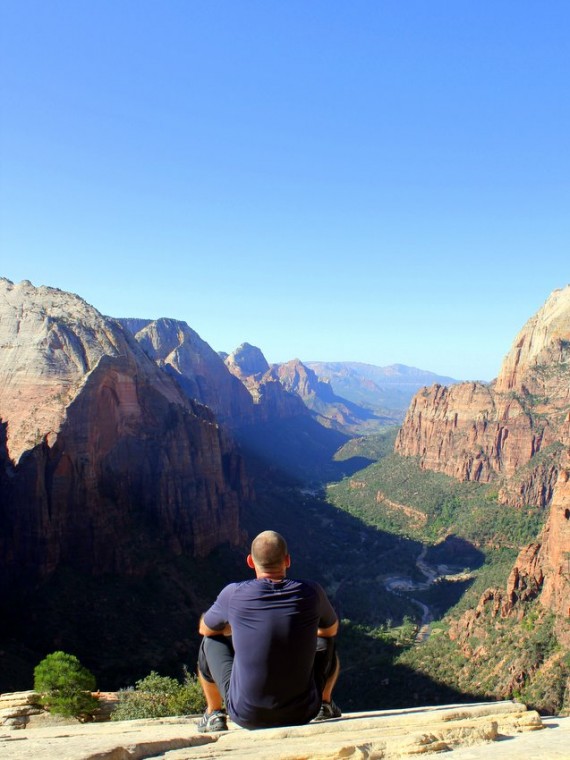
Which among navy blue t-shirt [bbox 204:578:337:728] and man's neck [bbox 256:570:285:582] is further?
man's neck [bbox 256:570:285:582]

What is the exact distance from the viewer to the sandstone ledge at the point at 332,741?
754 cm

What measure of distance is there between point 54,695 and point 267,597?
1027 inches

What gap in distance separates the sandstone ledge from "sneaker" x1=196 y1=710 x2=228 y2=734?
15 centimetres

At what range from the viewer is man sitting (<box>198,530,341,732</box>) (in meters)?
7.94

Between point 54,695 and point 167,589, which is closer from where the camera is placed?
point 54,695

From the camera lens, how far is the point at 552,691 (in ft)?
115

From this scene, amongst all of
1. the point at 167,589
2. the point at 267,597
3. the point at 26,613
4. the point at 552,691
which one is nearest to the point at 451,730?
the point at 267,597

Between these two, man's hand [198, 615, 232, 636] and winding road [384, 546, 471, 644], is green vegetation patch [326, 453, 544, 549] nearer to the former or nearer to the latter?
winding road [384, 546, 471, 644]

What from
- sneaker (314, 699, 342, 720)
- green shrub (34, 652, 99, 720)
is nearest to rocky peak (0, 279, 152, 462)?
green shrub (34, 652, 99, 720)

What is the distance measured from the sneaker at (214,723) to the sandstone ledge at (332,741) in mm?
151

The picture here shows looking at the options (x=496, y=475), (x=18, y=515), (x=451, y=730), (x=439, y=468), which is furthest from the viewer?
(x=439, y=468)

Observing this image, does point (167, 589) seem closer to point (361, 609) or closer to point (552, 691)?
point (361, 609)

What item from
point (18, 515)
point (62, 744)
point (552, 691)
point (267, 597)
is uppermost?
point (267, 597)

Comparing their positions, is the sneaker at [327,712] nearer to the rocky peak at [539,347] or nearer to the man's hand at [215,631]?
the man's hand at [215,631]
